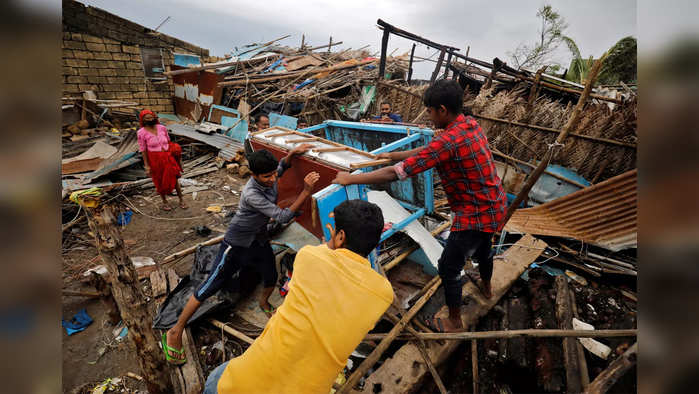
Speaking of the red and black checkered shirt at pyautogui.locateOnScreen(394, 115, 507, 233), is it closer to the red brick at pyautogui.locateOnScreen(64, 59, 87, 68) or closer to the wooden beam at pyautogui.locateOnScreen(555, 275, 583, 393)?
the wooden beam at pyautogui.locateOnScreen(555, 275, 583, 393)

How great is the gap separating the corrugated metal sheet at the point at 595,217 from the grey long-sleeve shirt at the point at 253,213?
3.55 metres

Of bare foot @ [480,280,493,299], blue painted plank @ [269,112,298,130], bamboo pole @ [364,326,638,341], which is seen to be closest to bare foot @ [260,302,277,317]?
bamboo pole @ [364,326,638,341]

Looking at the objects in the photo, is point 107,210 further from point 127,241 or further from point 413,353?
point 127,241

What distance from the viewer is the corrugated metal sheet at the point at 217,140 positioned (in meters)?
8.50

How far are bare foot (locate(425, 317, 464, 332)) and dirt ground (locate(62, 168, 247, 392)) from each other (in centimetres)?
281

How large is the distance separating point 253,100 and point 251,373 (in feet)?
34.0

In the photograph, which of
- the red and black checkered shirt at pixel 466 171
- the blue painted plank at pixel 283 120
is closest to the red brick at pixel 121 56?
the blue painted plank at pixel 283 120

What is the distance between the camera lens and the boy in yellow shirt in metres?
1.33

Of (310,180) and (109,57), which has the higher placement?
(109,57)

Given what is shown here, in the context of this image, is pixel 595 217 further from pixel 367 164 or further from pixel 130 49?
pixel 130 49

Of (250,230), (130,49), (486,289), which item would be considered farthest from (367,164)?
(130,49)

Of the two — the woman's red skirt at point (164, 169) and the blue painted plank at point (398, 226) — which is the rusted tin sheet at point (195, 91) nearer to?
the woman's red skirt at point (164, 169)

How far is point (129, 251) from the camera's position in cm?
463

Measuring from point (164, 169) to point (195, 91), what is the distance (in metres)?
7.83
